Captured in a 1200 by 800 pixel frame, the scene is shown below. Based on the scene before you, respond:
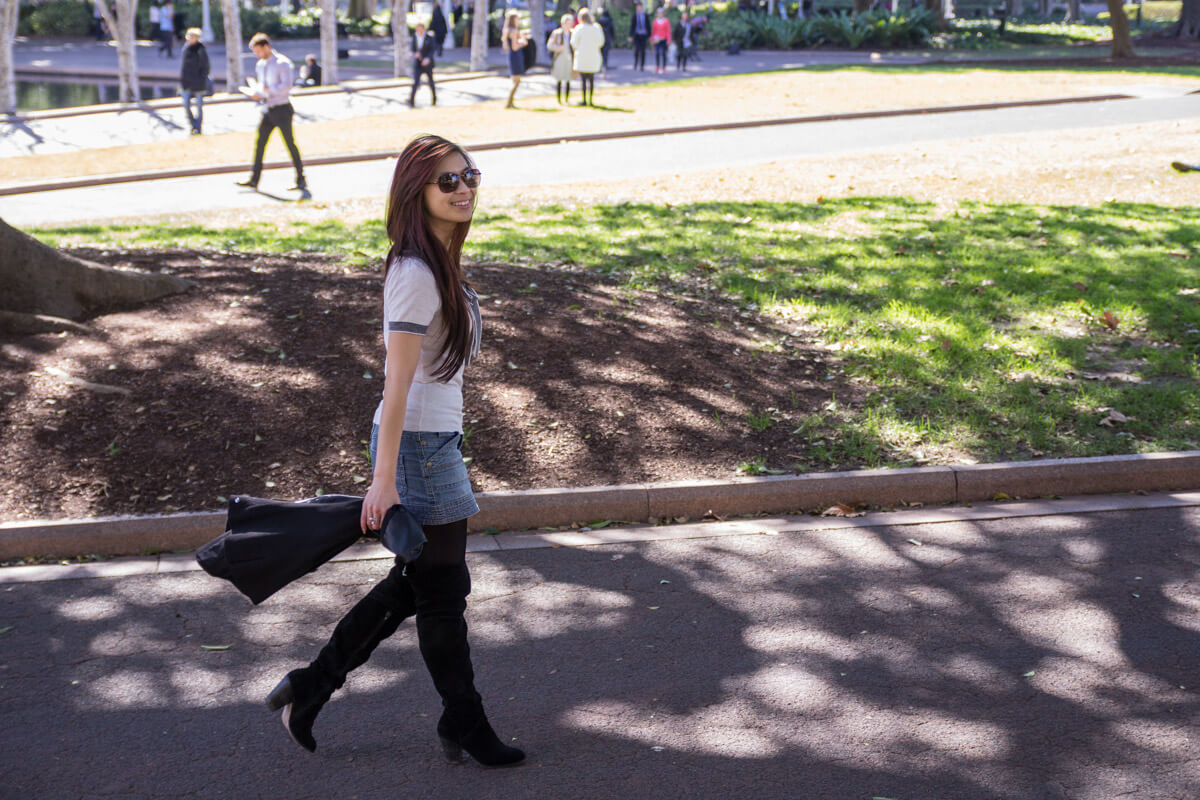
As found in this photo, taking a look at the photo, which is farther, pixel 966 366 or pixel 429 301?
pixel 966 366

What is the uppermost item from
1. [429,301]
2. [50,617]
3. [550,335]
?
[429,301]

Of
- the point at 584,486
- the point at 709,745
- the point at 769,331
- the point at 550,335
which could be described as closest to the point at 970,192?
the point at 769,331

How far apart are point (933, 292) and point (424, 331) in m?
6.44

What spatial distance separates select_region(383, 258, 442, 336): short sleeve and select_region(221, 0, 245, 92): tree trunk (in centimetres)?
2961

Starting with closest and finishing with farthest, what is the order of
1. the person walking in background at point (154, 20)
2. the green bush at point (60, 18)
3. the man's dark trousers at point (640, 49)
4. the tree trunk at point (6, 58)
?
the tree trunk at point (6, 58)
the man's dark trousers at point (640, 49)
the person walking in background at point (154, 20)
the green bush at point (60, 18)

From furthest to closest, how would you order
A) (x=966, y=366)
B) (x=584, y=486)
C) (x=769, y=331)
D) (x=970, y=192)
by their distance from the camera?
(x=970, y=192) → (x=769, y=331) → (x=966, y=366) → (x=584, y=486)

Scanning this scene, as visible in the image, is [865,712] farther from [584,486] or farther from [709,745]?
[584,486]

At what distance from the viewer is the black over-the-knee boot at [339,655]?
143 inches

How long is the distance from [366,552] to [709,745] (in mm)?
2120

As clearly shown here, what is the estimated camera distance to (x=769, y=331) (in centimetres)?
813

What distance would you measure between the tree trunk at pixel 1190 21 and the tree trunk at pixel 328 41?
3642 cm

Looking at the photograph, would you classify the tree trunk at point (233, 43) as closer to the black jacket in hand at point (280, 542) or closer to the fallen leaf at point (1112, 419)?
the fallen leaf at point (1112, 419)

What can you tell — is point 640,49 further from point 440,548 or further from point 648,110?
point 440,548

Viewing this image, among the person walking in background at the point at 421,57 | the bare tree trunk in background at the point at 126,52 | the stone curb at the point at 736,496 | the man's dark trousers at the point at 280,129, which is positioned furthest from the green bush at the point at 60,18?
the stone curb at the point at 736,496
